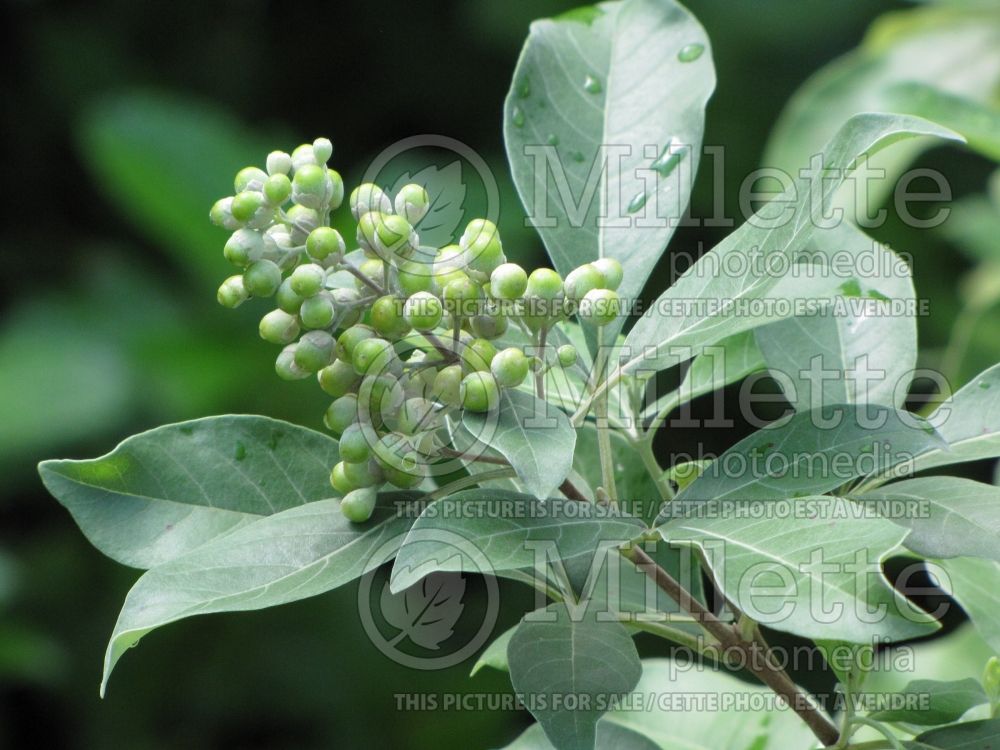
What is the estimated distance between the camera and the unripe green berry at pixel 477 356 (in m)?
0.77

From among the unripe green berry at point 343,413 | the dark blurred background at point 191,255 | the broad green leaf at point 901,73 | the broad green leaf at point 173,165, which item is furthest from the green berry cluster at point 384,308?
the broad green leaf at point 173,165

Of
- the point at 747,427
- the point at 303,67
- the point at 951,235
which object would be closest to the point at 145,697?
the point at 747,427

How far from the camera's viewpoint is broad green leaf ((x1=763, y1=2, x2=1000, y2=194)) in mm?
2010

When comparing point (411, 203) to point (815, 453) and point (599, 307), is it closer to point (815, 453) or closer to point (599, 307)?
point (599, 307)

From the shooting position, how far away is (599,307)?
31.2 inches

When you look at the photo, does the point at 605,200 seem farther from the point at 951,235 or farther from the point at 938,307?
the point at 938,307

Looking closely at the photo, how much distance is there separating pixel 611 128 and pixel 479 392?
38 centimetres

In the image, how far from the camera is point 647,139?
101 cm

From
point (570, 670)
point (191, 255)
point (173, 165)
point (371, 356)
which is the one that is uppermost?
point (371, 356)

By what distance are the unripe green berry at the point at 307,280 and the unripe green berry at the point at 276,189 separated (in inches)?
2.4

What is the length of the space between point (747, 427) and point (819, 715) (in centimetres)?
236

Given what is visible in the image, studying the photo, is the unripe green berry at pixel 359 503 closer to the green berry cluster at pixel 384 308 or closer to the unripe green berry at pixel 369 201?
the green berry cluster at pixel 384 308

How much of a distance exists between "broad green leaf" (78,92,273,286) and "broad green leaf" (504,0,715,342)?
1.78m

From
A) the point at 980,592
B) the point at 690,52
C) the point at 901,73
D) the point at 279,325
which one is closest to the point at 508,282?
the point at 279,325
